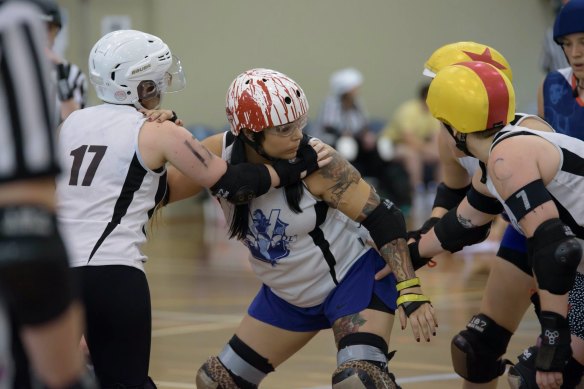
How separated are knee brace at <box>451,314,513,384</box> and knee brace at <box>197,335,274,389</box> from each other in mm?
813

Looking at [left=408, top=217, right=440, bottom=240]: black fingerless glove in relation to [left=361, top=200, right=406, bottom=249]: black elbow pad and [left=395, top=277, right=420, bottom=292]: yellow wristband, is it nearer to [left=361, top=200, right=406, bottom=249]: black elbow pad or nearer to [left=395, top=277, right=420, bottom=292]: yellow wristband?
[left=361, top=200, right=406, bottom=249]: black elbow pad

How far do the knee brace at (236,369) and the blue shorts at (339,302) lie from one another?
145 millimetres

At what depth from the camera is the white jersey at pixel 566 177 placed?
3566 millimetres

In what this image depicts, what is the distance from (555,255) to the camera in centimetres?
334

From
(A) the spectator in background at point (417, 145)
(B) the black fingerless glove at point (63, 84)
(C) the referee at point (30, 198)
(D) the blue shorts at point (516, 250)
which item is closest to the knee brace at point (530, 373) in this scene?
(D) the blue shorts at point (516, 250)

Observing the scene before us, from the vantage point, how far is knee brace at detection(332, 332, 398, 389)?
364 centimetres

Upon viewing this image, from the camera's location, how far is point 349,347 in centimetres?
375

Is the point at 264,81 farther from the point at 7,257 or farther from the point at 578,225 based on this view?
the point at 7,257

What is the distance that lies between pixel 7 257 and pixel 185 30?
11.4 meters

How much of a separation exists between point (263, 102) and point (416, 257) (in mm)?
924

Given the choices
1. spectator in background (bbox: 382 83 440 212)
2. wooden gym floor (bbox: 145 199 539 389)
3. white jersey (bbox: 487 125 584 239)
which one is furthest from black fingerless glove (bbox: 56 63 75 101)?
spectator in background (bbox: 382 83 440 212)

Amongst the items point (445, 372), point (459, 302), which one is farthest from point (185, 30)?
point (445, 372)

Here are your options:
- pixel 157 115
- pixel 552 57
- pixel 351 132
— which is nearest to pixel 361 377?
pixel 157 115

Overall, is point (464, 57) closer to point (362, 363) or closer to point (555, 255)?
point (555, 255)
